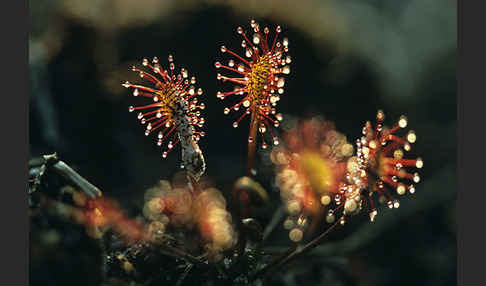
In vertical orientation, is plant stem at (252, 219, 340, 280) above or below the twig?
below

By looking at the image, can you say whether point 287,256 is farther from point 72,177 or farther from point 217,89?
point 217,89

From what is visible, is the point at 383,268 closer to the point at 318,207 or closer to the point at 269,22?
the point at 318,207

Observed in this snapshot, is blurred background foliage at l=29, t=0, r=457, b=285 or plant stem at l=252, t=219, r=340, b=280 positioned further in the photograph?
blurred background foliage at l=29, t=0, r=457, b=285

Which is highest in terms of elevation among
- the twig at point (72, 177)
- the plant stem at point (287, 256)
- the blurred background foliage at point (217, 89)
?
the blurred background foliage at point (217, 89)

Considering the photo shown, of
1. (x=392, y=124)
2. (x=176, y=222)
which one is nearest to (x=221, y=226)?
(x=176, y=222)

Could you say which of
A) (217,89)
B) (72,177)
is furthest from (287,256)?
(217,89)

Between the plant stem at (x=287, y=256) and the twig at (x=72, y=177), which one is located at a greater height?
the twig at (x=72, y=177)

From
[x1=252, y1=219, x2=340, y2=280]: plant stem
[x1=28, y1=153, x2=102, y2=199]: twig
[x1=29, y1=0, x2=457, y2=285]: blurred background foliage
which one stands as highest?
[x1=29, y1=0, x2=457, y2=285]: blurred background foliage

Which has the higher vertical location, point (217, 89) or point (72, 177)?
point (217, 89)
